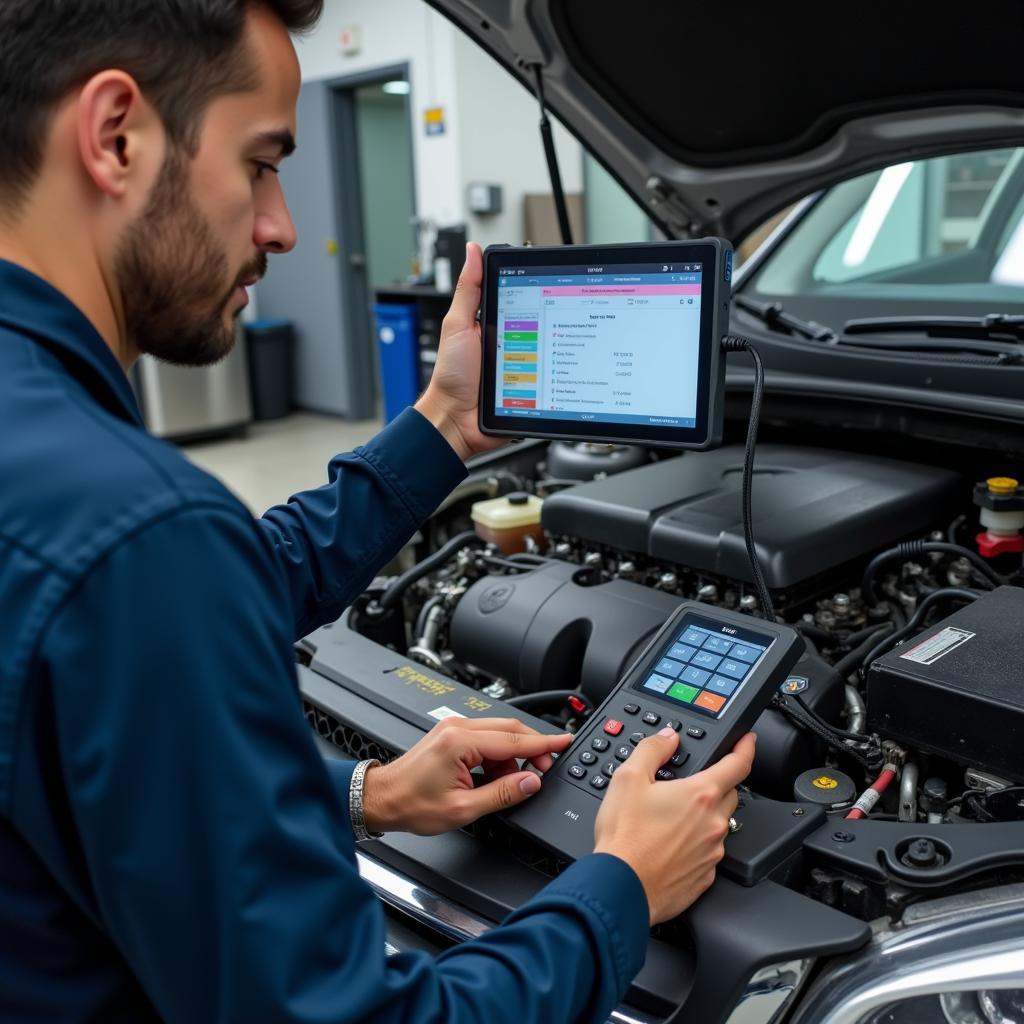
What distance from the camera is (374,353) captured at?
7270 millimetres

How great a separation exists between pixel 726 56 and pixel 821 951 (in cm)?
126

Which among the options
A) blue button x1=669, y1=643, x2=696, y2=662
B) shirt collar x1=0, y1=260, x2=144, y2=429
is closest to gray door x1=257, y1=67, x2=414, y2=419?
blue button x1=669, y1=643, x2=696, y2=662

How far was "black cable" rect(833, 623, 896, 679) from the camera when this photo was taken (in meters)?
1.20

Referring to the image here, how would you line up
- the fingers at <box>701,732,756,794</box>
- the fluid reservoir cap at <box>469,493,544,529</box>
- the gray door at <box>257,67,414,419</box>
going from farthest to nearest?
1. the gray door at <box>257,67,414,419</box>
2. the fluid reservoir cap at <box>469,493,544,529</box>
3. the fingers at <box>701,732,756,794</box>

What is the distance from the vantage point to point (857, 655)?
1.22m

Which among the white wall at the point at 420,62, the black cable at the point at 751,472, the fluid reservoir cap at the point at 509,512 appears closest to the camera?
the black cable at the point at 751,472

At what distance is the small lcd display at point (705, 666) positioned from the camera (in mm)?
981

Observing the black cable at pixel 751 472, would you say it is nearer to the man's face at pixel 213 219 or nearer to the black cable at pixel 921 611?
the black cable at pixel 921 611

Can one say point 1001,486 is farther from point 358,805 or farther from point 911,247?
point 358,805

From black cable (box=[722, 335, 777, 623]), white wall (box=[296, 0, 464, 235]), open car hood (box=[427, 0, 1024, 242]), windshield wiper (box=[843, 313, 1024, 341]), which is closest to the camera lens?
black cable (box=[722, 335, 777, 623])

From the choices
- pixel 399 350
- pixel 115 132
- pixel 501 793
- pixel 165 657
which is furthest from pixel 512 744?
pixel 399 350

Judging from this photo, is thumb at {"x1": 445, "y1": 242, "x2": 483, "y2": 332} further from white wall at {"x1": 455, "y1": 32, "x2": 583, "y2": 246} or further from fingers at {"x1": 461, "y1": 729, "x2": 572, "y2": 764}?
white wall at {"x1": 455, "y1": 32, "x2": 583, "y2": 246}

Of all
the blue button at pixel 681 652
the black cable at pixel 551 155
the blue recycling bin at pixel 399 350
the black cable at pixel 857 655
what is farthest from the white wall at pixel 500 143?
the blue button at pixel 681 652

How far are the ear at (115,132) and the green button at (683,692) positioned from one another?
67 cm
